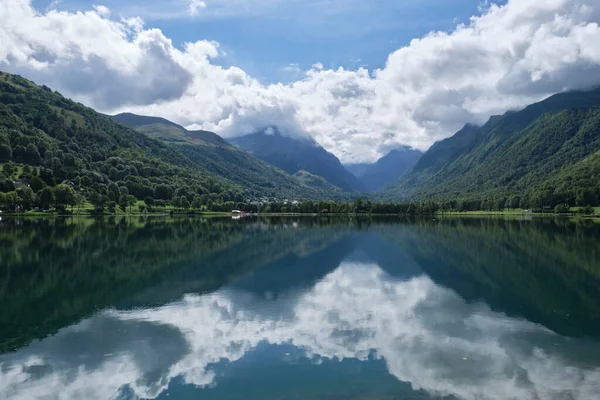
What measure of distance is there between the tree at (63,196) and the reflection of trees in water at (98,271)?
277 ft

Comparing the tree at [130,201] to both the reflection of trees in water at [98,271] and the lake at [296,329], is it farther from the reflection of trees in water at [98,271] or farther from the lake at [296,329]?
the lake at [296,329]

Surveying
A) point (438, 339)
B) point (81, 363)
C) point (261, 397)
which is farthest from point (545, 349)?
point (81, 363)

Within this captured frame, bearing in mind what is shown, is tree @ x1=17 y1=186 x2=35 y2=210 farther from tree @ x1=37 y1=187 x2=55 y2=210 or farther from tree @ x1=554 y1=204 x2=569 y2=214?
tree @ x1=554 y1=204 x2=569 y2=214

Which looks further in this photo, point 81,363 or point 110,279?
point 110,279

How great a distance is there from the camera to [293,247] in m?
72.4

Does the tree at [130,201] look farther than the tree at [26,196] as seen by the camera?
Yes

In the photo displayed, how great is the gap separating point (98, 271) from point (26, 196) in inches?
4763

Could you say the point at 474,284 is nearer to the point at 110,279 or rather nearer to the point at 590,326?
the point at 590,326

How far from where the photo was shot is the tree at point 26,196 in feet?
Result: 472

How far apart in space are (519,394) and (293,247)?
5615cm

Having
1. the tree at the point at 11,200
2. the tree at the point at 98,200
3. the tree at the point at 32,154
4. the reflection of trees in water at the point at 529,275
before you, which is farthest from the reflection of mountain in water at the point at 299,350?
the tree at the point at 32,154

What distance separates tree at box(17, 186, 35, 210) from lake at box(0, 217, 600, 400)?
108630 millimetres

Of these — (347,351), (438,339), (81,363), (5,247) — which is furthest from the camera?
(5,247)

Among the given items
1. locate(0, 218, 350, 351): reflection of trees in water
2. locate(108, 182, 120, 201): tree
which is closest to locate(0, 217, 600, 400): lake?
locate(0, 218, 350, 351): reflection of trees in water
